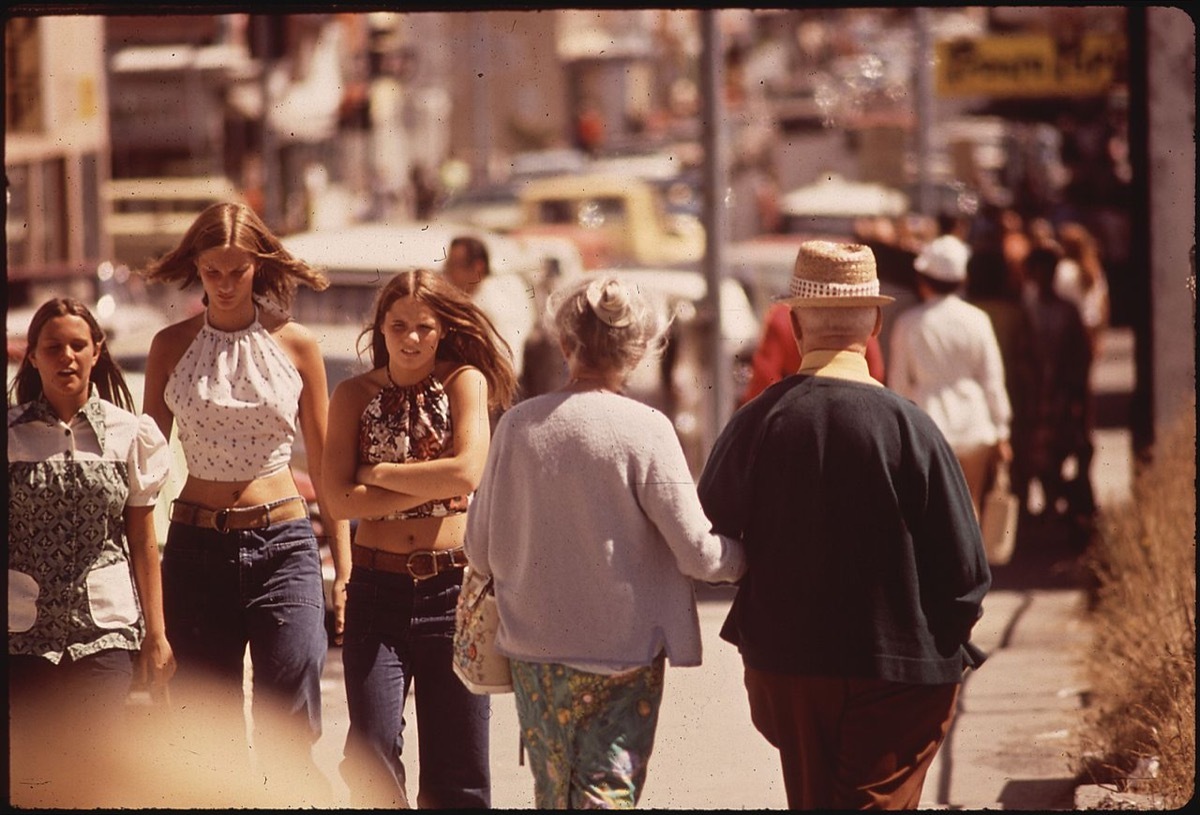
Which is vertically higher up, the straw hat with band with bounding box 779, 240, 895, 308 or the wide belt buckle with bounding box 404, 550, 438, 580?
the straw hat with band with bounding box 779, 240, 895, 308

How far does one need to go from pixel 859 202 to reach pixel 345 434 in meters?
21.6

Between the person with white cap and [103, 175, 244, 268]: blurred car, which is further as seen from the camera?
[103, 175, 244, 268]: blurred car

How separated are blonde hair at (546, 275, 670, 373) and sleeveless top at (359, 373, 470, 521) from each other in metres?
0.64

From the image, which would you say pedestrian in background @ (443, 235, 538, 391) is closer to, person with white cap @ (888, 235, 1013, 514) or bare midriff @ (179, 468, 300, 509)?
Result: bare midriff @ (179, 468, 300, 509)

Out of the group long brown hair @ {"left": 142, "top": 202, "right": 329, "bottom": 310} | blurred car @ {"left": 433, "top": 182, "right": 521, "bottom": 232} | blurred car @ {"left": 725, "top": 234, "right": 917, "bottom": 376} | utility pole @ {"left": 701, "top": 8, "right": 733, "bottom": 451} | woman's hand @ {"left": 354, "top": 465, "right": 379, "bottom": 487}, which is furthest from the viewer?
blurred car @ {"left": 433, "top": 182, "right": 521, "bottom": 232}

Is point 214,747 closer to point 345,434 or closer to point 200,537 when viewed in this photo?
point 200,537

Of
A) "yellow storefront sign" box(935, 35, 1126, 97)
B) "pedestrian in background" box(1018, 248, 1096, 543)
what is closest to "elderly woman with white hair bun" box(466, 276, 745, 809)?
"pedestrian in background" box(1018, 248, 1096, 543)

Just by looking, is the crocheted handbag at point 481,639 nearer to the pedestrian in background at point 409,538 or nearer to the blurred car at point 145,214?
the pedestrian in background at point 409,538

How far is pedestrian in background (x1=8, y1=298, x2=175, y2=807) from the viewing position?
18.0 feet

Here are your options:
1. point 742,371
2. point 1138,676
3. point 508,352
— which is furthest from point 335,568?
point 742,371

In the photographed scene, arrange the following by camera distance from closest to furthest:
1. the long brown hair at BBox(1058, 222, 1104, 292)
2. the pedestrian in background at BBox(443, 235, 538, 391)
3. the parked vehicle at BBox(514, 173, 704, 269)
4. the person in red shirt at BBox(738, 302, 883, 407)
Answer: the pedestrian in background at BBox(443, 235, 538, 391)
the person in red shirt at BBox(738, 302, 883, 407)
the long brown hair at BBox(1058, 222, 1104, 292)
the parked vehicle at BBox(514, 173, 704, 269)

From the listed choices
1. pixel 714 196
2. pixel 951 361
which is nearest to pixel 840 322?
pixel 951 361

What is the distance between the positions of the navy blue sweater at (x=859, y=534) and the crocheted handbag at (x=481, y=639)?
625 millimetres

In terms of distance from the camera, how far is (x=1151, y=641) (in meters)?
7.43
